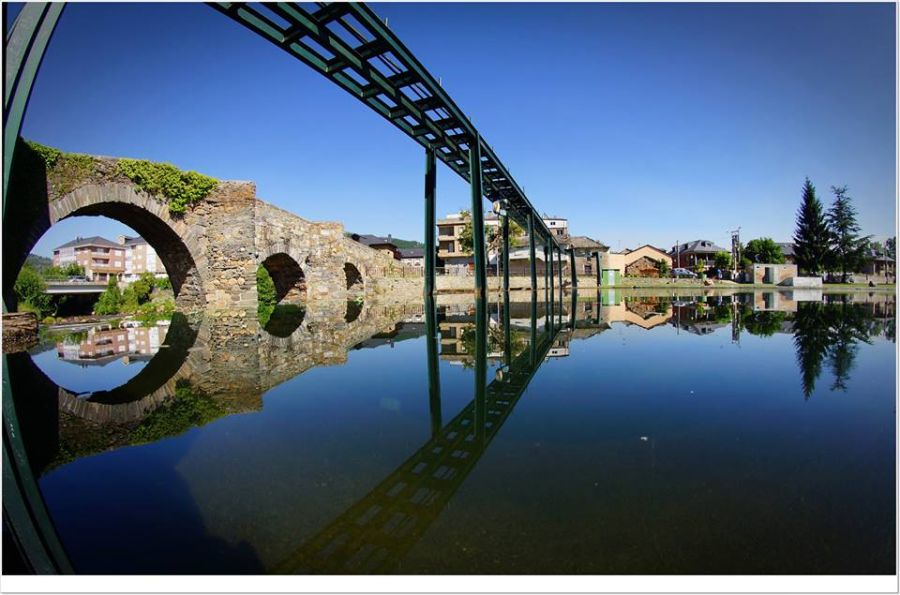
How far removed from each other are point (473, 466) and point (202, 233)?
53.2ft

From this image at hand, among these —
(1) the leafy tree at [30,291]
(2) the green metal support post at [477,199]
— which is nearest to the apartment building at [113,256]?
(1) the leafy tree at [30,291]

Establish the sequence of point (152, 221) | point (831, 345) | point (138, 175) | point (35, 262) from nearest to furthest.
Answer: point (831, 345), point (138, 175), point (152, 221), point (35, 262)

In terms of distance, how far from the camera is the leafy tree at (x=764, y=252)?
75062mm

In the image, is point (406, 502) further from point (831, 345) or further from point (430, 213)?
point (430, 213)

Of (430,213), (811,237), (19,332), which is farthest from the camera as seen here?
(811,237)

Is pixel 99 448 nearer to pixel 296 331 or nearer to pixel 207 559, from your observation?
pixel 207 559

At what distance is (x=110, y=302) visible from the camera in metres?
20.0

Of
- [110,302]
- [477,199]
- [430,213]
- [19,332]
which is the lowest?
[19,332]

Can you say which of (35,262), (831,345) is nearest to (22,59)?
(831,345)

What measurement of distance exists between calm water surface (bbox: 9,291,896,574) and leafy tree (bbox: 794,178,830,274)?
2684 inches

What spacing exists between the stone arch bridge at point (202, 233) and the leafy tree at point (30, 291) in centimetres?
442

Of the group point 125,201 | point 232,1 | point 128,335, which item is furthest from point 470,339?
point 125,201

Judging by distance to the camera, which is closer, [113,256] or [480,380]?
[480,380]

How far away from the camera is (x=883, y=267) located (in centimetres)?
7619
